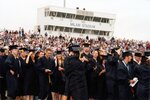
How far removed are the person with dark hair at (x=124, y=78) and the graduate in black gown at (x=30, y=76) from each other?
4088mm

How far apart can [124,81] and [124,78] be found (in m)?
0.18

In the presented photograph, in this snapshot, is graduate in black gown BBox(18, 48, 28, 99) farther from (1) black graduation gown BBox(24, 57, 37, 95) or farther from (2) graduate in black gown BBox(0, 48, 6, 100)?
(2) graduate in black gown BBox(0, 48, 6, 100)

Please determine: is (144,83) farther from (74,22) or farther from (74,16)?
(74,16)

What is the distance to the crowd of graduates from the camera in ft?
46.0

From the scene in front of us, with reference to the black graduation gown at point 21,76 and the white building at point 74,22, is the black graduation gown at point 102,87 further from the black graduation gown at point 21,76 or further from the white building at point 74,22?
the white building at point 74,22

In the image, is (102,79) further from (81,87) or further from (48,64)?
(81,87)

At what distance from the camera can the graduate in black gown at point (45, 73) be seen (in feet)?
56.7

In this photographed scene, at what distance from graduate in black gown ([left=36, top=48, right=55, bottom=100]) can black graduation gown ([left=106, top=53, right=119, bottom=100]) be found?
2.49 m

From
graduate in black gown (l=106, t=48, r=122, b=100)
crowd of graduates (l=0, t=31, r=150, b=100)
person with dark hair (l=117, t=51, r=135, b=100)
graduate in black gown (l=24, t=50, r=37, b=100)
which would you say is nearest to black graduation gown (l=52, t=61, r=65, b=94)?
crowd of graduates (l=0, t=31, r=150, b=100)

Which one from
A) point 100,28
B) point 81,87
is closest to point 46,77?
point 81,87

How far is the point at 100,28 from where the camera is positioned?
287 feet

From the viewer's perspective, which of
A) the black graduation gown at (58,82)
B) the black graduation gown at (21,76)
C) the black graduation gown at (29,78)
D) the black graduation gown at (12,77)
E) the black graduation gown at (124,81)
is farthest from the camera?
the black graduation gown at (58,82)

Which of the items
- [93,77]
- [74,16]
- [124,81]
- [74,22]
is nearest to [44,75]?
[93,77]

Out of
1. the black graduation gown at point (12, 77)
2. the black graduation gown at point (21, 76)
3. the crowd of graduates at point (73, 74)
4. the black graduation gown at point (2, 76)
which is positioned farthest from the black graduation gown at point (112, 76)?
the black graduation gown at point (2, 76)
